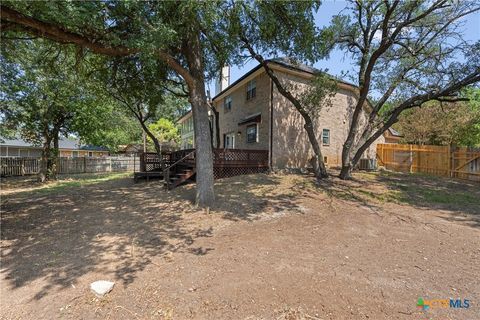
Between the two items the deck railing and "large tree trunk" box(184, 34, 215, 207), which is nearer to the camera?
"large tree trunk" box(184, 34, 215, 207)

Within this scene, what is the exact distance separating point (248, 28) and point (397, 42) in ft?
22.4

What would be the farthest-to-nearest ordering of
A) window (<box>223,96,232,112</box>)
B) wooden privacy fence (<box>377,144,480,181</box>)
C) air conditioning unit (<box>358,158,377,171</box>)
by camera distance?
window (<box>223,96,232,112</box>) < air conditioning unit (<box>358,158,377,171</box>) < wooden privacy fence (<box>377,144,480,181</box>)

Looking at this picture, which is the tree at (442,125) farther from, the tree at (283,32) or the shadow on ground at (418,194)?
the tree at (283,32)

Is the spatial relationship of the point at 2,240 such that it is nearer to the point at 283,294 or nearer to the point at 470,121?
the point at 283,294

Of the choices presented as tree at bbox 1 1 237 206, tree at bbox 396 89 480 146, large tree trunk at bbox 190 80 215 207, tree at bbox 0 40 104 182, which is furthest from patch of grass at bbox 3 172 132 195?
tree at bbox 396 89 480 146

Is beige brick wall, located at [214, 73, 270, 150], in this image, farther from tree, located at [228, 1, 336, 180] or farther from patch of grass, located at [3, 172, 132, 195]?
patch of grass, located at [3, 172, 132, 195]

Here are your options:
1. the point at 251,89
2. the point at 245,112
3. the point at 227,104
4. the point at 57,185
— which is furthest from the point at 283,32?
the point at 57,185

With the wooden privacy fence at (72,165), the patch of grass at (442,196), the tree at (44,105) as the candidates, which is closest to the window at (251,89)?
the wooden privacy fence at (72,165)

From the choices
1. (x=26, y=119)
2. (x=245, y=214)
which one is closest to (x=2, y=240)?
→ (x=245, y=214)

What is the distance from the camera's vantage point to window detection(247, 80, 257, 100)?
14.7 m

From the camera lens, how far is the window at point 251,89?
14710 millimetres

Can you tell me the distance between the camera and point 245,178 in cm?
1127

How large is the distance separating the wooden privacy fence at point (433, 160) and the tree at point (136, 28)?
1472cm

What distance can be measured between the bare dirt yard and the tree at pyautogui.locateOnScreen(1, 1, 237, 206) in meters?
2.09
